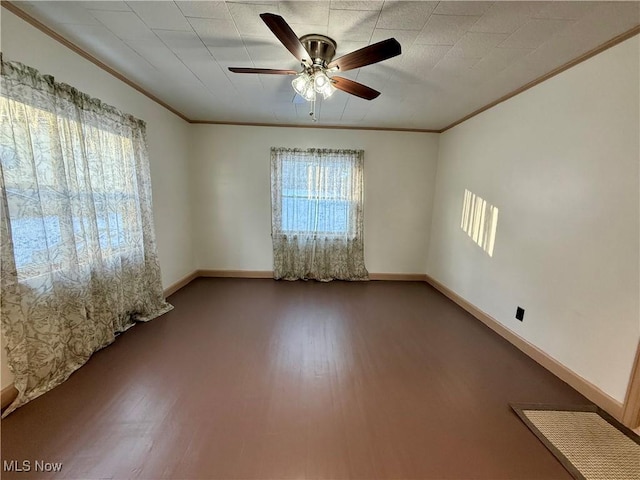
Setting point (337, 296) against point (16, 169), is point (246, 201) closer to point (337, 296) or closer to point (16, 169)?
point (337, 296)

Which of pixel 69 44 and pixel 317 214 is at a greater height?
pixel 69 44

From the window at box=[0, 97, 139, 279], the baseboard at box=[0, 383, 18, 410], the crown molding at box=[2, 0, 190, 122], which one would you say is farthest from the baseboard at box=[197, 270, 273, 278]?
the baseboard at box=[0, 383, 18, 410]

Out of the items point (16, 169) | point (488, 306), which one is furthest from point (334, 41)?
point (488, 306)

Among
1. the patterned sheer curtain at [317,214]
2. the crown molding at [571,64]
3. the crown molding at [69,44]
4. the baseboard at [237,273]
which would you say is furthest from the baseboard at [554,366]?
the crown molding at [69,44]

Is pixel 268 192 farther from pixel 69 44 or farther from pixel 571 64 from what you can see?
pixel 571 64

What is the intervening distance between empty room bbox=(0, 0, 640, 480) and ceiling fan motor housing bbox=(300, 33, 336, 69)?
12mm

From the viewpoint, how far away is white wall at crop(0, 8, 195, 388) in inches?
66.0

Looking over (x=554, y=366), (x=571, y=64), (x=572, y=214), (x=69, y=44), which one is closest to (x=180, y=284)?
(x=69, y=44)

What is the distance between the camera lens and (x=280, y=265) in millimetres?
4281

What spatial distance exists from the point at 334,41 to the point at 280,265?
10.2 ft

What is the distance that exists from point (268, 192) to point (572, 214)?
3540mm

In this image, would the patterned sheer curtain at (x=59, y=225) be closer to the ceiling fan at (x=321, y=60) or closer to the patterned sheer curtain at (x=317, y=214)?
the ceiling fan at (x=321, y=60)

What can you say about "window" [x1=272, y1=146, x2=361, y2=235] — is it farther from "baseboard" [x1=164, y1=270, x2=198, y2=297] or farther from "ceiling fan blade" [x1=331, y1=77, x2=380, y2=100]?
"ceiling fan blade" [x1=331, y1=77, x2=380, y2=100]

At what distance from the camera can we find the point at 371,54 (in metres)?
1.57
